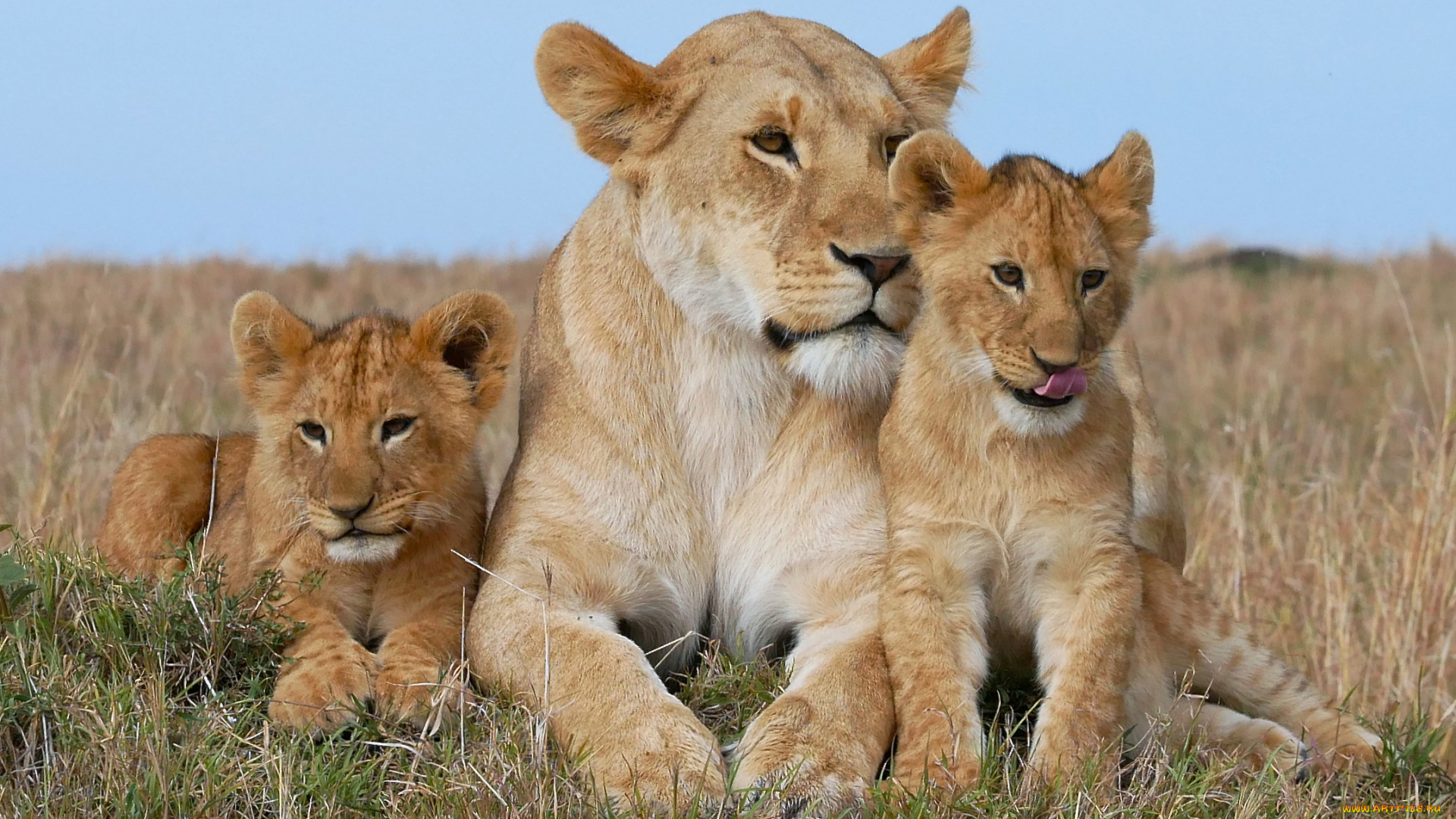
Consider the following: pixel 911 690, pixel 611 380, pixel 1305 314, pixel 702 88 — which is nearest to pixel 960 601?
pixel 911 690

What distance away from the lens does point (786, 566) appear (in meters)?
3.82

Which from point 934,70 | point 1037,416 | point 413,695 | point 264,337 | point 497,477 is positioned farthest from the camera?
point 497,477

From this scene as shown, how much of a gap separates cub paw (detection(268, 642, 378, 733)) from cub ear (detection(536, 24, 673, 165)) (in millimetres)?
1336

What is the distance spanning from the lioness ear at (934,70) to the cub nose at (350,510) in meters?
1.69

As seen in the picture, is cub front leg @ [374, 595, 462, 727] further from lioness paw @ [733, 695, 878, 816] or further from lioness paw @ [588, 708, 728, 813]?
lioness paw @ [733, 695, 878, 816]

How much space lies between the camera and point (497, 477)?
8.90 metres

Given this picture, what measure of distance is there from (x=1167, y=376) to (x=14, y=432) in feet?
28.0

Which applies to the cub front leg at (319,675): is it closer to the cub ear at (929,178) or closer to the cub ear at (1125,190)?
the cub ear at (929,178)

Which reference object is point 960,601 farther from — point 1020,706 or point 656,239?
point 656,239

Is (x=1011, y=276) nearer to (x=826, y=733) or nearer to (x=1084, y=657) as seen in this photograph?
(x=1084, y=657)

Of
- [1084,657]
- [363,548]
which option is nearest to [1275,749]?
[1084,657]

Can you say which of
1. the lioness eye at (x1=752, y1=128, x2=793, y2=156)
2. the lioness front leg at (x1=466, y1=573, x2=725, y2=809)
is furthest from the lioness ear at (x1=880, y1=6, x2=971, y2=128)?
the lioness front leg at (x1=466, y1=573, x2=725, y2=809)

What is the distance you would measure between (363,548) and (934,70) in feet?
6.31

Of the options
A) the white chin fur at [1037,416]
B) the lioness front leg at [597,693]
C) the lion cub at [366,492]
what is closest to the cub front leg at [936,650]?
the white chin fur at [1037,416]
